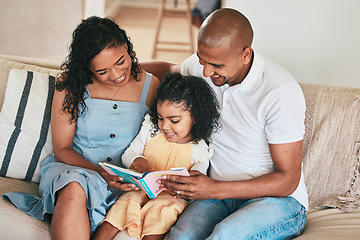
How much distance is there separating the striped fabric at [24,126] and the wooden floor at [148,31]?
3357 millimetres

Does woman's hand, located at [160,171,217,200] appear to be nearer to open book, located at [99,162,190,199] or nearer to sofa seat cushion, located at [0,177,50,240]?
open book, located at [99,162,190,199]

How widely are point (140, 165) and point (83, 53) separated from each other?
0.54 m

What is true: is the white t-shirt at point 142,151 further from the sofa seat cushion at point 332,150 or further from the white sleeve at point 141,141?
the sofa seat cushion at point 332,150

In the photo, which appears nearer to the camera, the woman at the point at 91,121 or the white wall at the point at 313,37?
the woman at the point at 91,121

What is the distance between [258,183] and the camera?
68.2 inches

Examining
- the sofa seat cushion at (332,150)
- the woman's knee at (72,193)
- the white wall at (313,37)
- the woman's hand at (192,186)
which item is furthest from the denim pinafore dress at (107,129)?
the white wall at (313,37)

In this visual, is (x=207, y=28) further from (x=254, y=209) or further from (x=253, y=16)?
(x=253, y=16)

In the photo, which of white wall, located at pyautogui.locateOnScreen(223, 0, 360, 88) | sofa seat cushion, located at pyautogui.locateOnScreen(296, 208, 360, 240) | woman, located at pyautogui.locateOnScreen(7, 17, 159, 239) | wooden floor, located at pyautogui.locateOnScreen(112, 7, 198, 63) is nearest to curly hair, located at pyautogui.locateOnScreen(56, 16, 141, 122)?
woman, located at pyautogui.locateOnScreen(7, 17, 159, 239)

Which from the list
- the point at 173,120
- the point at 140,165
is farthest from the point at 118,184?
the point at 173,120

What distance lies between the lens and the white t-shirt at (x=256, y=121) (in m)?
1.69

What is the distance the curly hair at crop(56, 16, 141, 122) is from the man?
0.41m

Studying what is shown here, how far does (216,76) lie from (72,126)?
691 millimetres

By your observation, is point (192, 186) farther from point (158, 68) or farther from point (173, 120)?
point (158, 68)

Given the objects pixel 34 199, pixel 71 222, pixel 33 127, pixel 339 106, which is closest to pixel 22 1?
pixel 33 127
